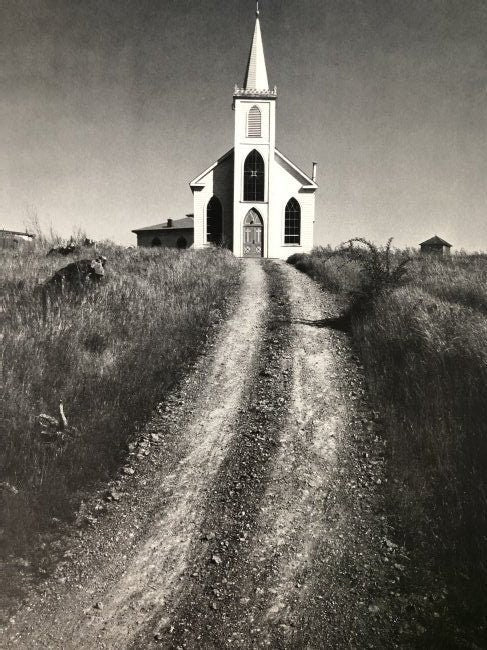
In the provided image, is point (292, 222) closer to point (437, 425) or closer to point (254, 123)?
point (254, 123)

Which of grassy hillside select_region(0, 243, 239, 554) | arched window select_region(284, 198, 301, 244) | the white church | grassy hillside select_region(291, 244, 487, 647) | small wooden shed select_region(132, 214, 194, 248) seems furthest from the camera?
small wooden shed select_region(132, 214, 194, 248)

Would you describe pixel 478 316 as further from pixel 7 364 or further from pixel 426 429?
pixel 7 364

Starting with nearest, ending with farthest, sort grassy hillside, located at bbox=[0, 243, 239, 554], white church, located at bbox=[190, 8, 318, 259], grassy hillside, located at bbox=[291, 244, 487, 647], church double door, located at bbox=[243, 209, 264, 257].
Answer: grassy hillside, located at bbox=[291, 244, 487, 647]
grassy hillside, located at bbox=[0, 243, 239, 554]
white church, located at bbox=[190, 8, 318, 259]
church double door, located at bbox=[243, 209, 264, 257]

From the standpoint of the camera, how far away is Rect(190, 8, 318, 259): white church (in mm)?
26781

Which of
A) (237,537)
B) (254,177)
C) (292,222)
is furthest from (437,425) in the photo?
(254,177)

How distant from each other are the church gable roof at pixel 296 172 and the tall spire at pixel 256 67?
4936 mm

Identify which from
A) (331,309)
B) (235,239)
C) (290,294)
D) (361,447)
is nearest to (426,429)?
(361,447)

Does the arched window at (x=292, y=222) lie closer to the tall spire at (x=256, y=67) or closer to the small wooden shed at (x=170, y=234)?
the tall spire at (x=256, y=67)

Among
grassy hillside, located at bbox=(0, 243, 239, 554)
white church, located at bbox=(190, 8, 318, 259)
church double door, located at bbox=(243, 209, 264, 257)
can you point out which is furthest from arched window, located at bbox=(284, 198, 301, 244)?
grassy hillside, located at bbox=(0, 243, 239, 554)

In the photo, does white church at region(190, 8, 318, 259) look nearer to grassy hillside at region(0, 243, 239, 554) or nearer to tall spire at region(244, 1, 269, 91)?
tall spire at region(244, 1, 269, 91)

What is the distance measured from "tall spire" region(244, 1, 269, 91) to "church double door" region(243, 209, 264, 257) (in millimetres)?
9276

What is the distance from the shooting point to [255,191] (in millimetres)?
27125

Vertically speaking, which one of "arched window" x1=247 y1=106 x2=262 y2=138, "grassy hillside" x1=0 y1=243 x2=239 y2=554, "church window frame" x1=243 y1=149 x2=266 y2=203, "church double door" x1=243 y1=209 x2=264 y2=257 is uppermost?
"arched window" x1=247 y1=106 x2=262 y2=138

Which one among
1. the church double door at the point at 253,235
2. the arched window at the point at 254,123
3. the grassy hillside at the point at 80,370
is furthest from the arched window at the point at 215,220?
the grassy hillside at the point at 80,370
